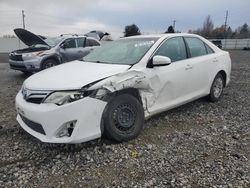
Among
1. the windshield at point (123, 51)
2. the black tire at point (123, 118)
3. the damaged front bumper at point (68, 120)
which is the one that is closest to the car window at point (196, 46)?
the windshield at point (123, 51)

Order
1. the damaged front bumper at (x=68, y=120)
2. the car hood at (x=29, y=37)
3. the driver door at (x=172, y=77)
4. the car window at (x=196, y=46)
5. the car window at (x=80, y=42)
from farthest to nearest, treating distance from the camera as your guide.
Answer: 1. the car window at (x=80, y=42)
2. the car hood at (x=29, y=37)
3. the car window at (x=196, y=46)
4. the driver door at (x=172, y=77)
5. the damaged front bumper at (x=68, y=120)

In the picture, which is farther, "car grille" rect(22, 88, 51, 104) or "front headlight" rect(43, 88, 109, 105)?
"car grille" rect(22, 88, 51, 104)

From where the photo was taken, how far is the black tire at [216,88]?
579cm

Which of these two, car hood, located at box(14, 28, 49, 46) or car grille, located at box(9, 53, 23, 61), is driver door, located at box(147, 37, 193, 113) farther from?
car hood, located at box(14, 28, 49, 46)

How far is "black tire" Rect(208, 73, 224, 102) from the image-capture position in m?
5.79

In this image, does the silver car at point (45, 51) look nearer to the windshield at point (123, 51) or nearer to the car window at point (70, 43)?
the car window at point (70, 43)

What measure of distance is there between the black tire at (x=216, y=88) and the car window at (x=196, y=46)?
0.70 metres

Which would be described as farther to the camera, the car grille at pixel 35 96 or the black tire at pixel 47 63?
the black tire at pixel 47 63

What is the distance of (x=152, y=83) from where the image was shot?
4164 millimetres

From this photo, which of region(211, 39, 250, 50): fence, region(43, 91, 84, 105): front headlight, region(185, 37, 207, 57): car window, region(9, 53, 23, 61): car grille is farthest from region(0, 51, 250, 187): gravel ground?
region(211, 39, 250, 50): fence

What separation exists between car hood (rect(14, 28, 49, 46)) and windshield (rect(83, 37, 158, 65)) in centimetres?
682

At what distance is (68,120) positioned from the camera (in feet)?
10.8

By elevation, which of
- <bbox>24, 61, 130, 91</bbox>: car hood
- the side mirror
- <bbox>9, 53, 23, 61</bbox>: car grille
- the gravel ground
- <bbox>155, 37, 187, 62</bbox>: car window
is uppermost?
<bbox>155, 37, 187, 62</bbox>: car window

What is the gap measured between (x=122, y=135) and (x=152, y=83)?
930mm
